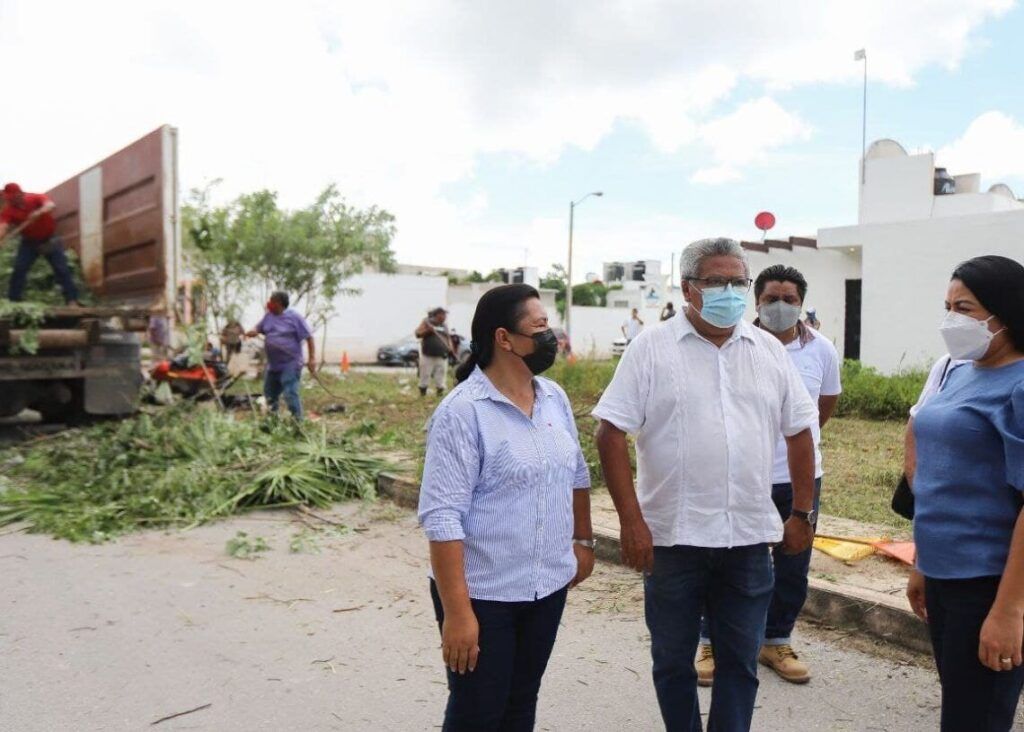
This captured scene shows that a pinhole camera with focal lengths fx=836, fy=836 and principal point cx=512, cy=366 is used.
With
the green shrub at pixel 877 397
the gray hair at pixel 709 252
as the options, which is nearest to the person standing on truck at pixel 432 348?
the green shrub at pixel 877 397

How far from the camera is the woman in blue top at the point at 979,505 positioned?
6.86ft

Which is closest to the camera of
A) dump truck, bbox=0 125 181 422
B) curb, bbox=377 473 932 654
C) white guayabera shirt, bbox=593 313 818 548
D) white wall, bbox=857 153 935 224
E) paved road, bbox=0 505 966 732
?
white guayabera shirt, bbox=593 313 818 548

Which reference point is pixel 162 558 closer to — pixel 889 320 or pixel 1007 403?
pixel 1007 403

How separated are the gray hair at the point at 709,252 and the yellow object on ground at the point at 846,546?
268cm

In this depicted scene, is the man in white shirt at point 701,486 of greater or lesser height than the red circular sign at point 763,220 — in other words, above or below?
below

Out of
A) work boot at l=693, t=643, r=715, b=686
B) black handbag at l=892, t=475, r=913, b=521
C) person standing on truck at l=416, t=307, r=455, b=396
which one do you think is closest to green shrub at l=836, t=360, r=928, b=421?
person standing on truck at l=416, t=307, r=455, b=396

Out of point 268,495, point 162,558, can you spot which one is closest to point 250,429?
point 268,495

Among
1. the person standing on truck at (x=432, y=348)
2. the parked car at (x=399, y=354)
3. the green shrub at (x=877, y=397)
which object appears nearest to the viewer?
the green shrub at (x=877, y=397)

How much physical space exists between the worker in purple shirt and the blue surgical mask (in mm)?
7405

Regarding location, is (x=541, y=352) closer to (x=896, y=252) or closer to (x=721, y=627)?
(x=721, y=627)

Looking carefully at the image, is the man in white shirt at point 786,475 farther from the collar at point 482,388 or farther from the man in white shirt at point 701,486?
the collar at point 482,388

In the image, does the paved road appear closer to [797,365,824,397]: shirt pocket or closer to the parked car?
[797,365,824,397]: shirt pocket

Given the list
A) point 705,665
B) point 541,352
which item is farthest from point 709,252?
point 705,665

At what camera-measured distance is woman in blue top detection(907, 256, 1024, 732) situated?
6.86 ft
